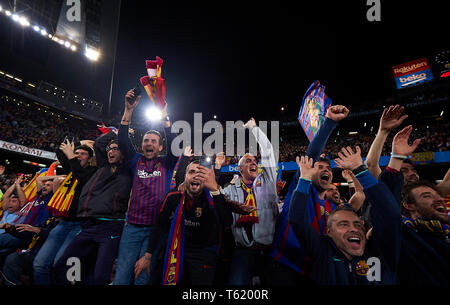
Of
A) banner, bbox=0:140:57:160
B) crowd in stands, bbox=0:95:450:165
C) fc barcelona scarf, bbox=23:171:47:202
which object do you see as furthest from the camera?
crowd in stands, bbox=0:95:450:165

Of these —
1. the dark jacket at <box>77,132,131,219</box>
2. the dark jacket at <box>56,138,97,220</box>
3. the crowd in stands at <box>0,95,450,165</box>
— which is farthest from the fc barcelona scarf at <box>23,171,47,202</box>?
the crowd in stands at <box>0,95,450,165</box>

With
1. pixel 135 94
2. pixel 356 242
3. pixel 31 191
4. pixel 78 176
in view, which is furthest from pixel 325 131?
pixel 31 191

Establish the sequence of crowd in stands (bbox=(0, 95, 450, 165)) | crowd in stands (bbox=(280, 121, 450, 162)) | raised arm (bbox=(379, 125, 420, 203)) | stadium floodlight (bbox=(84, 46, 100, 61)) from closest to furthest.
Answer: raised arm (bbox=(379, 125, 420, 203)) < crowd in stands (bbox=(280, 121, 450, 162)) < stadium floodlight (bbox=(84, 46, 100, 61)) < crowd in stands (bbox=(0, 95, 450, 165))

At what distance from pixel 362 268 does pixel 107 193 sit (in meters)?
2.82

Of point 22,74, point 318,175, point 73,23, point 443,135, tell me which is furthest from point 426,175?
point 22,74

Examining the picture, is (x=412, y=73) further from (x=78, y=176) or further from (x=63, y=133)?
(x=63, y=133)

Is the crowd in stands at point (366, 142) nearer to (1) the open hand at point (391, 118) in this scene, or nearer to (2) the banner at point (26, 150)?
(1) the open hand at point (391, 118)

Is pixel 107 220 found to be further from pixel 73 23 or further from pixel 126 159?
pixel 73 23

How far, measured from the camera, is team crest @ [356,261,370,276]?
1736mm

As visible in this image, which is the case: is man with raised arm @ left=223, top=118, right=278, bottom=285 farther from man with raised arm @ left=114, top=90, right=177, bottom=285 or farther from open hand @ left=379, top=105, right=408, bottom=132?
open hand @ left=379, top=105, right=408, bottom=132

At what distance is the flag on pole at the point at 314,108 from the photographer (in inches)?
109

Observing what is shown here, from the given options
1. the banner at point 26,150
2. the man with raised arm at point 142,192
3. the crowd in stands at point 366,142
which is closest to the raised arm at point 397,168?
the man with raised arm at point 142,192

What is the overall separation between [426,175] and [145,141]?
20984mm

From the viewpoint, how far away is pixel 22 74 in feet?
68.6
